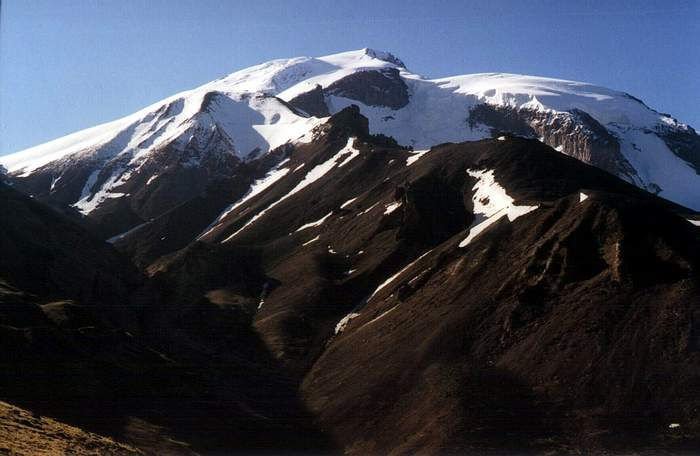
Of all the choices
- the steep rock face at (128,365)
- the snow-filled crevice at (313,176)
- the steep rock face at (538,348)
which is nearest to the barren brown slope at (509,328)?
the steep rock face at (538,348)

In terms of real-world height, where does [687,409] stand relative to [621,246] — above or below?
below

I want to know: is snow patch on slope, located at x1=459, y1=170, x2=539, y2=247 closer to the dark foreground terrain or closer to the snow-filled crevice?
the dark foreground terrain

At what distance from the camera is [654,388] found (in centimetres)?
5972

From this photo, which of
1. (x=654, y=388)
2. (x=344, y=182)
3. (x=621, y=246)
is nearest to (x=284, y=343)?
(x=621, y=246)

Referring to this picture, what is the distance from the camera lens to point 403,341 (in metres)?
80.4

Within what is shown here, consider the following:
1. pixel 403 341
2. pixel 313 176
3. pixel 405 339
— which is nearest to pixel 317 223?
pixel 313 176

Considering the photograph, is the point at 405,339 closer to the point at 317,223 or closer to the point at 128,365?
the point at 128,365

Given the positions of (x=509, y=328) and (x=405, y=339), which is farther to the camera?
(x=405, y=339)

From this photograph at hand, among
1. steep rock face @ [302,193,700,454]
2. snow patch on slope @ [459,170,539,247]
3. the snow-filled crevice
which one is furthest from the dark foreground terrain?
the snow-filled crevice

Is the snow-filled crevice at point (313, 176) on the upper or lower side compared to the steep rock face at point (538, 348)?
upper

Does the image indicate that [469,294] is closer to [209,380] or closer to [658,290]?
[658,290]

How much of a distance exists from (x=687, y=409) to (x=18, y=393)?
4795 centimetres

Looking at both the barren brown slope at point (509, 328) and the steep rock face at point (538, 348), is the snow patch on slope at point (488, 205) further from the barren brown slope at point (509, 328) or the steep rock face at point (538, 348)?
the steep rock face at point (538, 348)

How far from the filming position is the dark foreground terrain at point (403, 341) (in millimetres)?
59312
